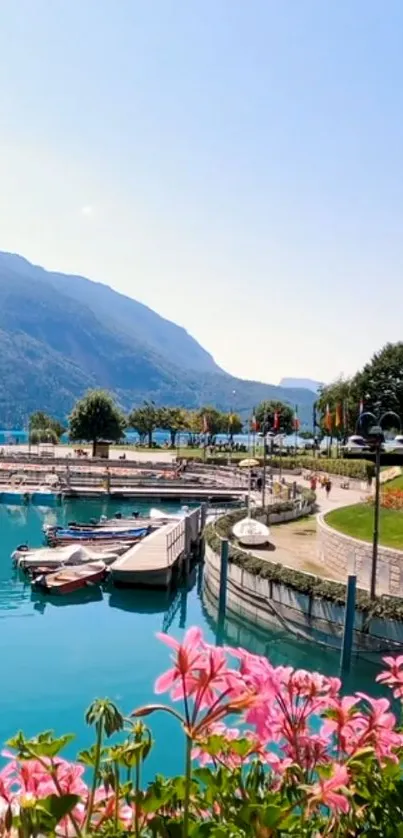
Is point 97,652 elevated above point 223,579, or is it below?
below

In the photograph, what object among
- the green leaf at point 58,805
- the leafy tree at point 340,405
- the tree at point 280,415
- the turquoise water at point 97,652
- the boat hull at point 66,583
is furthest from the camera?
the tree at point 280,415

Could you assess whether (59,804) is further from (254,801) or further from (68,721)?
(68,721)

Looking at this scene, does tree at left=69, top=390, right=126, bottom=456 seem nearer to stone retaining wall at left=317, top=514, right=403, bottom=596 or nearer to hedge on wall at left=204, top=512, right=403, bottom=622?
hedge on wall at left=204, top=512, right=403, bottom=622

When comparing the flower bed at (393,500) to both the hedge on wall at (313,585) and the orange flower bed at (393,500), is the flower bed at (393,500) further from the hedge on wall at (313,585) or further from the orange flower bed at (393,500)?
the hedge on wall at (313,585)

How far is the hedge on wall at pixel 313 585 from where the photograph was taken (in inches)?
640

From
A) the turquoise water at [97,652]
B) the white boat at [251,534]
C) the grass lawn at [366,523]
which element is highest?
the grass lawn at [366,523]

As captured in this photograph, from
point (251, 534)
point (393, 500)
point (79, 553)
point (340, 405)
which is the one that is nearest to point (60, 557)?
point (79, 553)

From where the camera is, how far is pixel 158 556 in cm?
2631

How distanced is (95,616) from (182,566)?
6.50 meters

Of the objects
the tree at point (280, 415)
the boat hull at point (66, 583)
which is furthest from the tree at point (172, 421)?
the boat hull at point (66, 583)

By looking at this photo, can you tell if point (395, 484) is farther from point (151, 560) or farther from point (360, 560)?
point (151, 560)

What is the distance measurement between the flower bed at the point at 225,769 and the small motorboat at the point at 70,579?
74.9 ft

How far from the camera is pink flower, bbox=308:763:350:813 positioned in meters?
1.65

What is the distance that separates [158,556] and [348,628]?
1179cm
